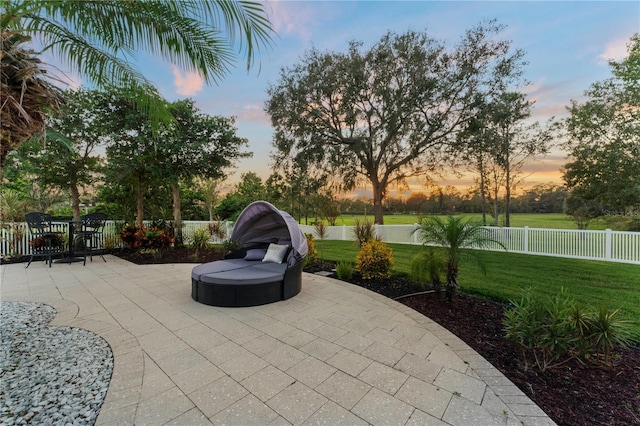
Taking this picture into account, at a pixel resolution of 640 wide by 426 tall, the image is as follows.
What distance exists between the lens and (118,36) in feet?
9.64

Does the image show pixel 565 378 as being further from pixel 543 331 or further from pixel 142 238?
pixel 142 238

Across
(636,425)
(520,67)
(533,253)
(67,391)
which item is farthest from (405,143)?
(67,391)

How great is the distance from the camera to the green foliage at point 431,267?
14.0 ft

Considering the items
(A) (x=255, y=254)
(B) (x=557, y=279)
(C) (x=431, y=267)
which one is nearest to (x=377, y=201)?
(B) (x=557, y=279)

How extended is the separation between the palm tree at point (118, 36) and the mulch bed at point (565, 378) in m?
4.14

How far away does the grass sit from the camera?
14.6 ft

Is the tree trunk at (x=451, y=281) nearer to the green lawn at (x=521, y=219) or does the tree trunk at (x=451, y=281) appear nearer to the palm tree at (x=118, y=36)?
the palm tree at (x=118, y=36)

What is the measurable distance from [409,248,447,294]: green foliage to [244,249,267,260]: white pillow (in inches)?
118

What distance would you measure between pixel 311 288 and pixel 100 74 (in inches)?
179

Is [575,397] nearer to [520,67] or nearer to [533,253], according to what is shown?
[533,253]

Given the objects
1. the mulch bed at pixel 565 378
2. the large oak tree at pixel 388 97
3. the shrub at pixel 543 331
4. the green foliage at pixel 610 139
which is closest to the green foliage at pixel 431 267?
the mulch bed at pixel 565 378

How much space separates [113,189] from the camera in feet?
38.7

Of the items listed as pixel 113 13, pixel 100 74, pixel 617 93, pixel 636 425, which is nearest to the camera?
pixel 636 425

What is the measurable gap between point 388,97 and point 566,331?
10.6 meters
